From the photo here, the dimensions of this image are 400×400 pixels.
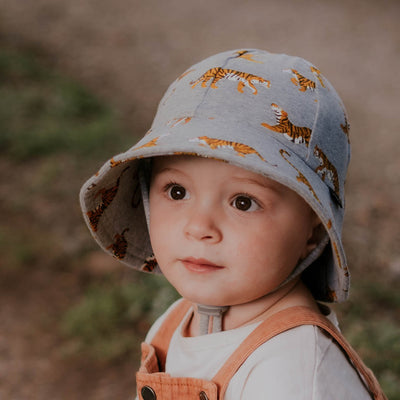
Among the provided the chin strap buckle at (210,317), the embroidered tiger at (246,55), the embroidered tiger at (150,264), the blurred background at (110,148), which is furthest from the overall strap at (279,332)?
the blurred background at (110,148)

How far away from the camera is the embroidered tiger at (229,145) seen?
1.31m

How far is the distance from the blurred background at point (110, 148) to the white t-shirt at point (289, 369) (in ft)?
3.96

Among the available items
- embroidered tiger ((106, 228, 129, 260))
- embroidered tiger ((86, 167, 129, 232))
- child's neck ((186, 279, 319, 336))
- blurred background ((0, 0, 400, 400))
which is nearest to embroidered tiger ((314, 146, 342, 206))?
child's neck ((186, 279, 319, 336))

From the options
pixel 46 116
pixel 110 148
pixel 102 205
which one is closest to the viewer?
pixel 102 205

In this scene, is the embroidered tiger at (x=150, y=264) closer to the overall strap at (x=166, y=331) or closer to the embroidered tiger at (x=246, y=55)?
the overall strap at (x=166, y=331)

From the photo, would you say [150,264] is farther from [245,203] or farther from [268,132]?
[268,132]

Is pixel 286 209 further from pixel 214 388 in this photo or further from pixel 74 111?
pixel 74 111

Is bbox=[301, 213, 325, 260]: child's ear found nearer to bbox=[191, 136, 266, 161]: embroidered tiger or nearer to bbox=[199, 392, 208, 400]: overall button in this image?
bbox=[191, 136, 266, 161]: embroidered tiger

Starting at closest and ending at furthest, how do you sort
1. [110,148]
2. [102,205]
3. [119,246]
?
[102,205], [119,246], [110,148]

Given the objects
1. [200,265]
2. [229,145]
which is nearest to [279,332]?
[200,265]

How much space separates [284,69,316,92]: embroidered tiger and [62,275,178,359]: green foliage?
5.49 ft

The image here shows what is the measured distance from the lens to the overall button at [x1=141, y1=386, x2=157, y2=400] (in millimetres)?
1568

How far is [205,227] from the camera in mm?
1357

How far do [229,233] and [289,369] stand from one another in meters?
0.33
